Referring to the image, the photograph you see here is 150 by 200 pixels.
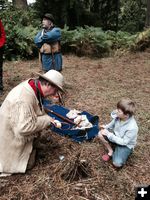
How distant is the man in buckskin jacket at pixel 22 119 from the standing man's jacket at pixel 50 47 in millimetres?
3008

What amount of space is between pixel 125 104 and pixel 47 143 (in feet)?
4.67

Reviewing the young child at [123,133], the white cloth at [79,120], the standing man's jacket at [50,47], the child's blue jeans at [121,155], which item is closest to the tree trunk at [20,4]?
the standing man's jacket at [50,47]

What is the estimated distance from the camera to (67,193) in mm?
3943

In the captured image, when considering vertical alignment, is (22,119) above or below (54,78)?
below

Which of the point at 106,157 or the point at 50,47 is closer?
the point at 106,157

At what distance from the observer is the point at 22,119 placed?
382 cm

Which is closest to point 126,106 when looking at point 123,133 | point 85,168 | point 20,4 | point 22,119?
point 123,133

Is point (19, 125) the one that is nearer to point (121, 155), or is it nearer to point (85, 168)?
point (85, 168)

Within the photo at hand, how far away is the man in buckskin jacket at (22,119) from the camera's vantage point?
12.7 ft

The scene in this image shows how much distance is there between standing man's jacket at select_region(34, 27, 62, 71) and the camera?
692 centimetres

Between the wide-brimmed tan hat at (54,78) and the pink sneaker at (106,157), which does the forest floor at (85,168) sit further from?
the wide-brimmed tan hat at (54,78)

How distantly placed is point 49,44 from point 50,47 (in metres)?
0.07

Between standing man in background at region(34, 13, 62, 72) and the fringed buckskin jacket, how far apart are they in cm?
302

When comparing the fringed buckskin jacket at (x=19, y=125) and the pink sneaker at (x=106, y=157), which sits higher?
the fringed buckskin jacket at (x=19, y=125)
